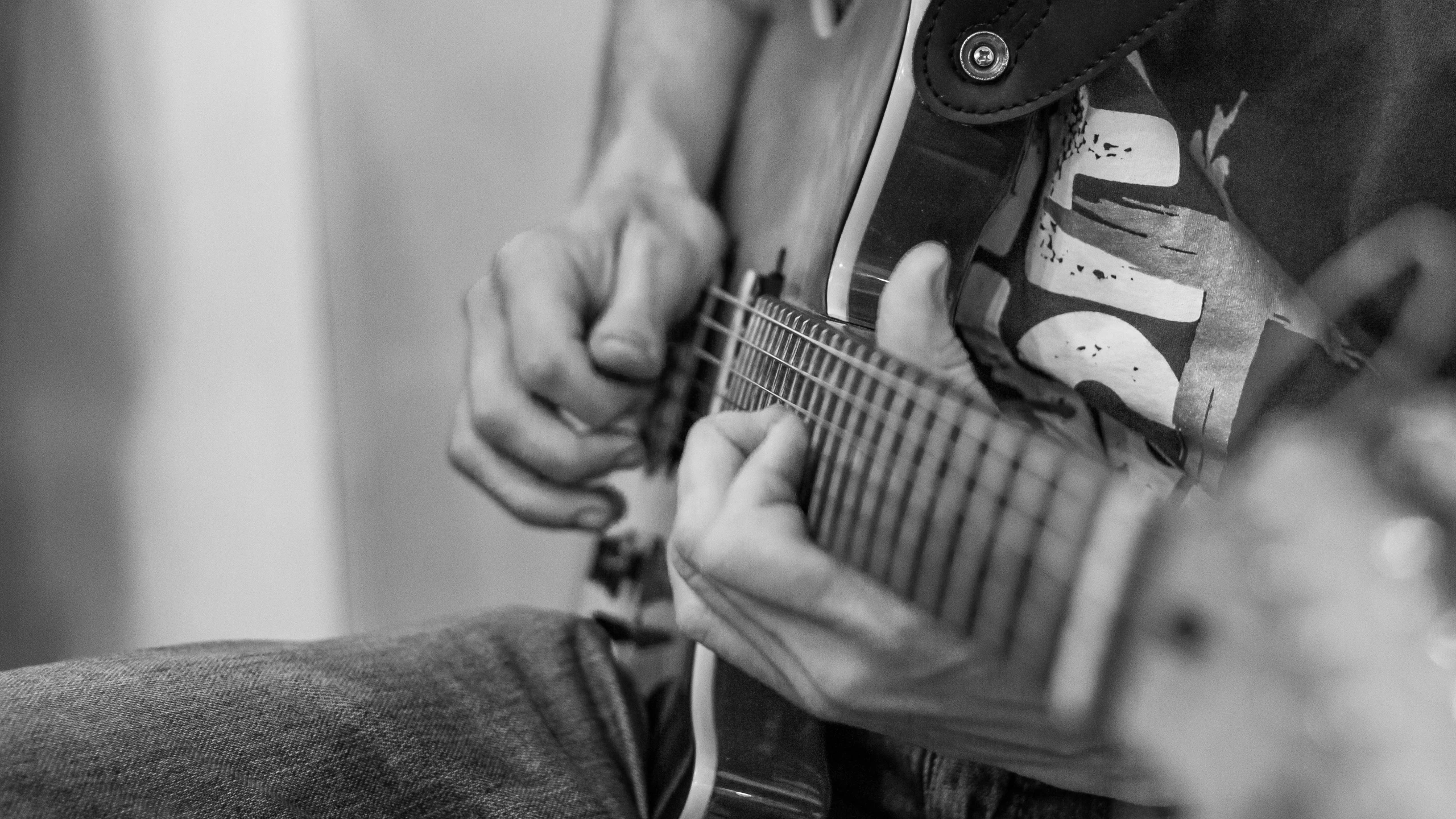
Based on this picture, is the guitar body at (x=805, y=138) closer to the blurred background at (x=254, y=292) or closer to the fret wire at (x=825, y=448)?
the fret wire at (x=825, y=448)

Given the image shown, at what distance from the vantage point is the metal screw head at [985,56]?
0.53 meters

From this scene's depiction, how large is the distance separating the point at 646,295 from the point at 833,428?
270mm

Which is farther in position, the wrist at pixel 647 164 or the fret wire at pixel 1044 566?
the wrist at pixel 647 164

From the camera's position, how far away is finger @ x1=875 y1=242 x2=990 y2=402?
50cm

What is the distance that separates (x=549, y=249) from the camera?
70 centimetres

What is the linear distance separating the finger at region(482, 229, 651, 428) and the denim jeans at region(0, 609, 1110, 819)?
16 centimetres

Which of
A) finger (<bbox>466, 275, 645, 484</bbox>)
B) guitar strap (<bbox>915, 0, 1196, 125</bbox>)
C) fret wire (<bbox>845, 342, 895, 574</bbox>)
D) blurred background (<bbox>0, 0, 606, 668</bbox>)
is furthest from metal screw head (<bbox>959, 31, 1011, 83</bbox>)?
blurred background (<bbox>0, 0, 606, 668</bbox>)

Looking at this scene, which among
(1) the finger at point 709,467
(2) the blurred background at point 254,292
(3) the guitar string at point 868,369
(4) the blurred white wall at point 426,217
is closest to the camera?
(3) the guitar string at point 868,369

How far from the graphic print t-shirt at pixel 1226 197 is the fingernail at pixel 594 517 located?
32cm

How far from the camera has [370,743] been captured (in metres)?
0.49

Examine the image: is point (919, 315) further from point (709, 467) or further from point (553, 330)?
point (553, 330)

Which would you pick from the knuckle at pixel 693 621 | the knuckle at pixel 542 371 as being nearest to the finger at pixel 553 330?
the knuckle at pixel 542 371

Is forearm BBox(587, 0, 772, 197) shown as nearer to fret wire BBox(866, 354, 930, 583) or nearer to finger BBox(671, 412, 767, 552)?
finger BBox(671, 412, 767, 552)

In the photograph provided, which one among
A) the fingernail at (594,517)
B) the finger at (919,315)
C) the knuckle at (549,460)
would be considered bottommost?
the fingernail at (594,517)
